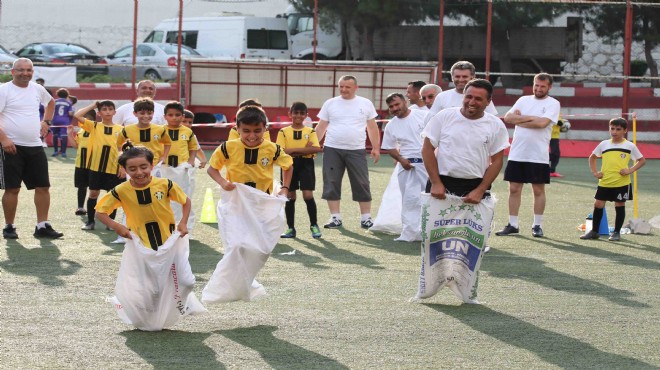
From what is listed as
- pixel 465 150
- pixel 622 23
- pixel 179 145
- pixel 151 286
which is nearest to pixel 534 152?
pixel 179 145

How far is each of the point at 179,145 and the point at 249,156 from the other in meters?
3.63

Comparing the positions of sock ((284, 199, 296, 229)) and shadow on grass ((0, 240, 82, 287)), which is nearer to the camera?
shadow on grass ((0, 240, 82, 287))

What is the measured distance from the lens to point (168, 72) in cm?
2997

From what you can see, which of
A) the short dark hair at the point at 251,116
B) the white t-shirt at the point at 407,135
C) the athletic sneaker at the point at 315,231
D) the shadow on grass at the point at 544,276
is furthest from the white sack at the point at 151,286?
the white t-shirt at the point at 407,135

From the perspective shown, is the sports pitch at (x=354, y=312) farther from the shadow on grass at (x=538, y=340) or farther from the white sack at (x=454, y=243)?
the white sack at (x=454, y=243)

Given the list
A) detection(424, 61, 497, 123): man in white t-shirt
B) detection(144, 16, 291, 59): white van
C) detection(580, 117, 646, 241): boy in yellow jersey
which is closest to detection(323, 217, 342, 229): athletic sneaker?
detection(424, 61, 497, 123): man in white t-shirt

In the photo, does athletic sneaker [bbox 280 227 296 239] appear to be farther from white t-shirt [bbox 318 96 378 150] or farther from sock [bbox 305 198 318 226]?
white t-shirt [bbox 318 96 378 150]

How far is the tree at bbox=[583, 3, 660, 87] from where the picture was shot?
2834 cm

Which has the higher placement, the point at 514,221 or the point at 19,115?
the point at 19,115

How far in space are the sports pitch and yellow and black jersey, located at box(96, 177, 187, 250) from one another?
60 centimetres

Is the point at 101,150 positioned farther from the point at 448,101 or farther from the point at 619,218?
the point at 619,218

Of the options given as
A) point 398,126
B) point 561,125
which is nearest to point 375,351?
point 398,126

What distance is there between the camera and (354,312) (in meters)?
7.82

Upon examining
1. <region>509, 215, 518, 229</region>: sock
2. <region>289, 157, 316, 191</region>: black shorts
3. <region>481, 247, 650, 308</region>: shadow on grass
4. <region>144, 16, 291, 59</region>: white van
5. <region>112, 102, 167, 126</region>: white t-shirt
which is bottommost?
<region>481, 247, 650, 308</region>: shadow on grass
